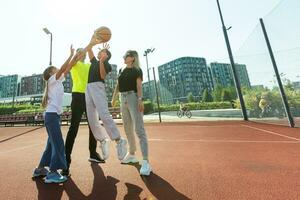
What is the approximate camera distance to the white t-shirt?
3203 mm

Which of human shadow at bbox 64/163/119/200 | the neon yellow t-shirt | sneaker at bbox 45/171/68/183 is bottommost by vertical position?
human shadow at bbox 64/163/119/200

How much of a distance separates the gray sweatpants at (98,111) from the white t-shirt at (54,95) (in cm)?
48

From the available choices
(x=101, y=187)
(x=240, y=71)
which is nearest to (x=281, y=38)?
(x=240, y=71)

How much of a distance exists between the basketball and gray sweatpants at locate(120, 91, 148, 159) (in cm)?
100

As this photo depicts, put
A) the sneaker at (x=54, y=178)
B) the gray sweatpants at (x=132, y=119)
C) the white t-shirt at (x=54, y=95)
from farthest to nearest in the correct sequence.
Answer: the gray sweatpants at (x=132, y=119) → the white t-shirt at (x=54, y=95) → the sneaker at (x=54, y=178)

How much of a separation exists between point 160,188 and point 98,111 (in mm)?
1615

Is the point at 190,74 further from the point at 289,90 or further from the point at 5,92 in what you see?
the point at 289,90

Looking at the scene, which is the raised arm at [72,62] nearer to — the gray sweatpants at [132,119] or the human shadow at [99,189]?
the gray sweatpants at [132,119]

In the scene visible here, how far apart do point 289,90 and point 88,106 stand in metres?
12.4

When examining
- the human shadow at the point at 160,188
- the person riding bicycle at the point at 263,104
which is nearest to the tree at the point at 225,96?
the person riding bicycle at the point at 263,104

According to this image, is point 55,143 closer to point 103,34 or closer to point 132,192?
point 132,192

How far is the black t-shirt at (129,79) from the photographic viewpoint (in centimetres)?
364

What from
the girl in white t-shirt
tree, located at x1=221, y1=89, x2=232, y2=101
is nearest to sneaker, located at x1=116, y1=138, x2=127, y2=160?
the girl in white t-shirt

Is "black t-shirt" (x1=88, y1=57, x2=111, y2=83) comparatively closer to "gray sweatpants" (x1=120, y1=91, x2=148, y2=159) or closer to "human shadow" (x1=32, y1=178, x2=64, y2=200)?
"gray sweatpants" (x1=120, y1=91, x2=148, y2=159)
